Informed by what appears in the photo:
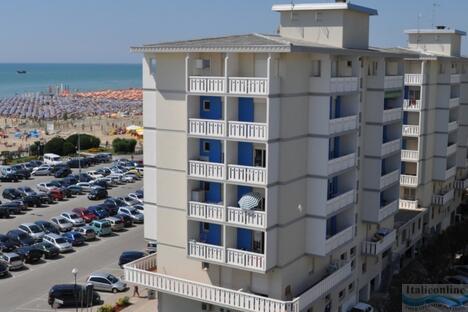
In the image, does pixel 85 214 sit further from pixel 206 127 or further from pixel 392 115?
pixel 206 127

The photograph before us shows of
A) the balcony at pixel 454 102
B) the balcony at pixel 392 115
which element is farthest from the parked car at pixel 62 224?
the balcony at pixel 454 102

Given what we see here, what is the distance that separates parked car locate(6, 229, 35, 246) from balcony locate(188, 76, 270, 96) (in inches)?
1068

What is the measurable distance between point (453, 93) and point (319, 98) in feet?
89.8

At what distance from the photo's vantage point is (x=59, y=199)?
6838 cm

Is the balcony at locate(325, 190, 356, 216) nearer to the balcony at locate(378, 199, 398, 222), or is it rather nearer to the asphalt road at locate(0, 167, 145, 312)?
the balcony at locate(378, 199, 398, 222)

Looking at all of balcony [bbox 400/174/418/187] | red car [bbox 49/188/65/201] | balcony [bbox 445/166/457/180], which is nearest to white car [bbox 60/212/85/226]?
red car [bbox 49/188/65/201]

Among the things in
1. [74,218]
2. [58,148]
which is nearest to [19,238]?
[74,218]

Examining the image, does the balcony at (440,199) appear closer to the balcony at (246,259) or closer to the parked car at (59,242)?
the balcony at (246,259)

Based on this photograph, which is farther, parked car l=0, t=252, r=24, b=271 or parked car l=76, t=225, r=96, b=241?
parked car l=76, t=225, r=96, b=241


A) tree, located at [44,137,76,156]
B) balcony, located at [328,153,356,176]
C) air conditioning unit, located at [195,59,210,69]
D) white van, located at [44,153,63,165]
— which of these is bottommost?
white van, located at [44,153,63,165]

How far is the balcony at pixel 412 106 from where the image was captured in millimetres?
48469

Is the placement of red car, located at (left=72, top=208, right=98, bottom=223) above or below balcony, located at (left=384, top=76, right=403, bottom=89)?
below

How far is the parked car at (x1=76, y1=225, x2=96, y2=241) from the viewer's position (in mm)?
53531

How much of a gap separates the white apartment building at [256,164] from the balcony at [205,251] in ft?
0.17
